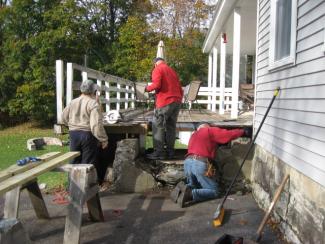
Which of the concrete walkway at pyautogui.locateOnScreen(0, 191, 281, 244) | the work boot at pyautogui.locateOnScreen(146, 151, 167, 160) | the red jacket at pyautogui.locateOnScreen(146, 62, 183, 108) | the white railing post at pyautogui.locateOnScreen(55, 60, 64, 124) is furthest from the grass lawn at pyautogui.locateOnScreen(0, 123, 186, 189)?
the red jacket at pyautogui.locateOnScreen(146, 62, 183, 108)

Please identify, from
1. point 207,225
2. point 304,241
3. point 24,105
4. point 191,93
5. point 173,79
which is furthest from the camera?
point 24,105

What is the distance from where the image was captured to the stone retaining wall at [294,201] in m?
4.60

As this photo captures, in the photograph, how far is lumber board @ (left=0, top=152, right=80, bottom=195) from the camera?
163 inches

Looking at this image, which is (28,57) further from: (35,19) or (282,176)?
(282,176)

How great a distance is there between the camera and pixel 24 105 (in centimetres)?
2748

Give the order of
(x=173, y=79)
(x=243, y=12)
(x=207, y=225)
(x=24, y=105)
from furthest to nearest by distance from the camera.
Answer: (x=24, y=105)
(x=243, y=12)
(x=173, y=79)
(x=207, y=225)

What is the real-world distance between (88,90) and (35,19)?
23.1 meters

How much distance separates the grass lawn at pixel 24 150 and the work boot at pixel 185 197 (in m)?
2.99

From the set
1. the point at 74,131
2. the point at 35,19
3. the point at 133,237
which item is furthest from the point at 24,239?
the point at 35,19

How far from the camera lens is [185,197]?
739 centimetres

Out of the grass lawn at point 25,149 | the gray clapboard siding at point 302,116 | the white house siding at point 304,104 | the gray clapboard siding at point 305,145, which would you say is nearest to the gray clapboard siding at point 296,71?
the white house siding at point 304,104

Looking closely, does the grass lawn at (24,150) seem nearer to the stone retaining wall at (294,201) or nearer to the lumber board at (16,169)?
the lumber board at (16,169)

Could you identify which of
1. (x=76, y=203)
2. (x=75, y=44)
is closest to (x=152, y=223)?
(x=76, y=203)

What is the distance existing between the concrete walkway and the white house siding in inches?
40.8
